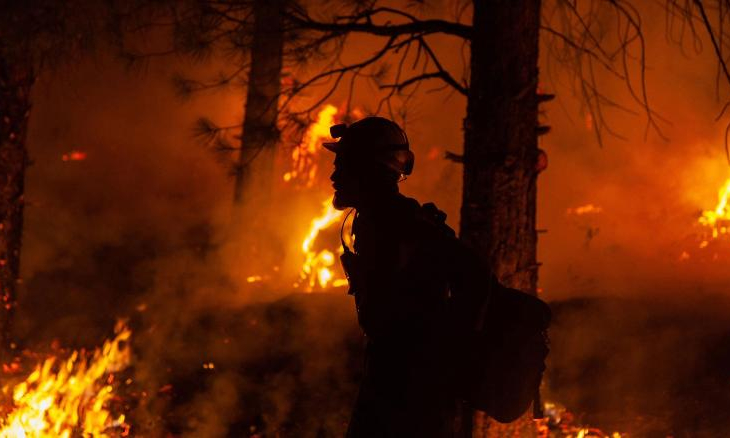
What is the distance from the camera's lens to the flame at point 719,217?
830 cm

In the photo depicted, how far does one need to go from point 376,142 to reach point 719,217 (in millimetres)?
7273

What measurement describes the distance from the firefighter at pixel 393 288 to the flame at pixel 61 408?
9.50 ft

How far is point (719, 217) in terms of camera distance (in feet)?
27.6

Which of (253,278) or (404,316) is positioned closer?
(404,316)

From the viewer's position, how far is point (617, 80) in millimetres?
9820

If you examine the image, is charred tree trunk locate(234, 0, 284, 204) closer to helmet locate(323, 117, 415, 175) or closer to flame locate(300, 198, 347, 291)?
flame locate(300, 198, 347, 291)

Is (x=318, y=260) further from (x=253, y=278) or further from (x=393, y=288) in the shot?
(x=393, y=288)

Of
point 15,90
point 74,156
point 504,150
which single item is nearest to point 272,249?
point 15,90

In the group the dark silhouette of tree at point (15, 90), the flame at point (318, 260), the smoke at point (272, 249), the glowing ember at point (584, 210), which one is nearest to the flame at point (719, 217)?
the smoke at point (272, 249)

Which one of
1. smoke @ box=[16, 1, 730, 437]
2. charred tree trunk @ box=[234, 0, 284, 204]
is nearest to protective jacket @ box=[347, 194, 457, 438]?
smoke @ box=[16, 1, 730, 437]

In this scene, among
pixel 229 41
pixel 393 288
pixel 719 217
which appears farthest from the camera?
pixel 719 217

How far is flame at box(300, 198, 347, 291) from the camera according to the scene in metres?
9.68

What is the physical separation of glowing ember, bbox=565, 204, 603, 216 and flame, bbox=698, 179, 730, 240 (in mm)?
1519

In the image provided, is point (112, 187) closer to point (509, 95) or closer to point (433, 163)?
point (433, 163)
